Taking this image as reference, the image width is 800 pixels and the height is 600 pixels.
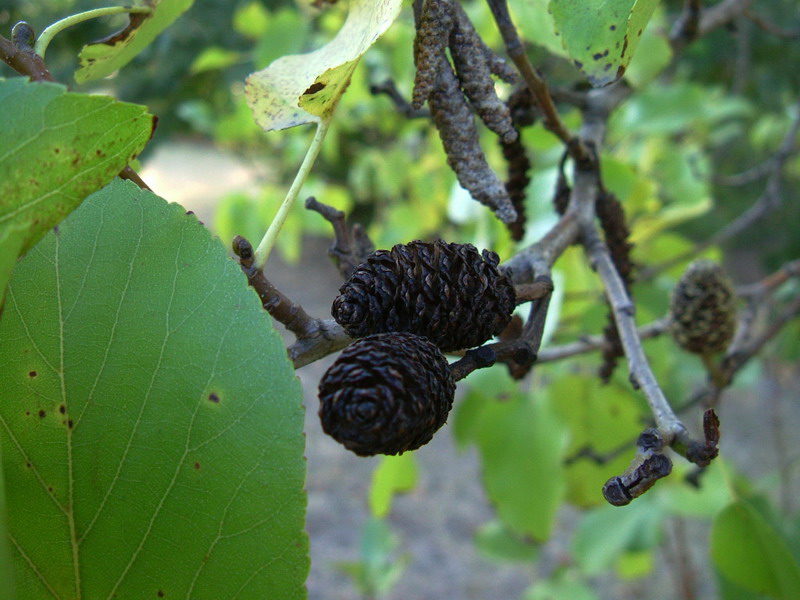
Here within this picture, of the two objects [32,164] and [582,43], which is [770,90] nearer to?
[582,43]

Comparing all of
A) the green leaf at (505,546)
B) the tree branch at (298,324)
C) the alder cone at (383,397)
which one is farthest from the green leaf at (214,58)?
the alder cone at (383,397)

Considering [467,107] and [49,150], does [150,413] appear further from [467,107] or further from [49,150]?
[467,107]

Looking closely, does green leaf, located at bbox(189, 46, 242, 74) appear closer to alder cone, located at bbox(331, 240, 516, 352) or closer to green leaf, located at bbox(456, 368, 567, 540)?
green leaf, located at bbox(456, 368, 567, 540)

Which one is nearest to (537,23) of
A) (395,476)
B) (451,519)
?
(395,476)

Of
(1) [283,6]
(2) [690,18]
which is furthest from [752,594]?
→ (1) [283,6]

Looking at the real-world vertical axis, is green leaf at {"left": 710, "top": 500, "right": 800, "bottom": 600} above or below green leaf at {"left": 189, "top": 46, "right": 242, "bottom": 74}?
below

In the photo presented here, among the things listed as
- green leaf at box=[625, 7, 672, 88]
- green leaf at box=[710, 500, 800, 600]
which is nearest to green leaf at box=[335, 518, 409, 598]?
green leaf at box=[710, 500, 800, 600]
